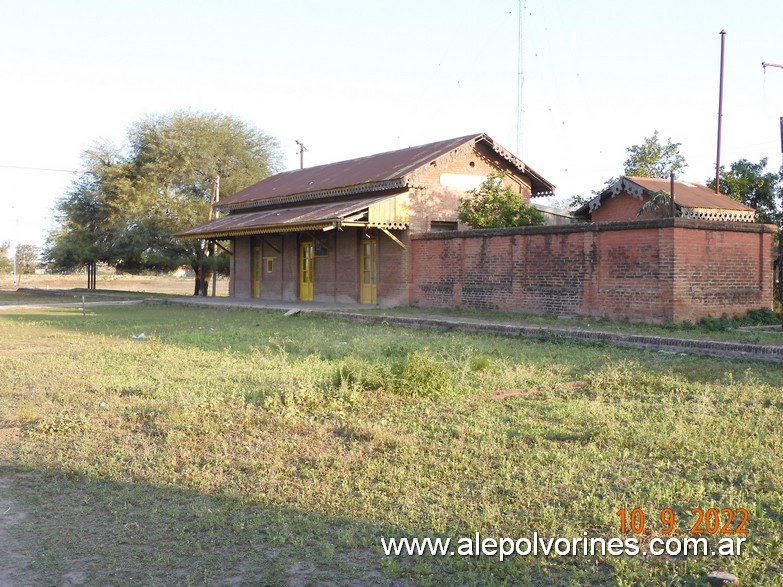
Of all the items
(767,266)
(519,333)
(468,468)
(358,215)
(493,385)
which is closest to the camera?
(468,468)

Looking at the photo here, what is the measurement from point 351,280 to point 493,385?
16.5 metres

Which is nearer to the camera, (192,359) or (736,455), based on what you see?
(736,455)

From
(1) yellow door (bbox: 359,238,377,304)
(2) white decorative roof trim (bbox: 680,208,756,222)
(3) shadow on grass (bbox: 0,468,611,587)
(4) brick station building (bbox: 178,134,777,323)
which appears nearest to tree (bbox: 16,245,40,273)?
A: (4) brick station building (bbox: 178,134,777,323)

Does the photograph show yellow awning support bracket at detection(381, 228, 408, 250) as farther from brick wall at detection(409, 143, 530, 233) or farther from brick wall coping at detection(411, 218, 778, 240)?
brick wall coping at detection(411, 218, 778, 240)

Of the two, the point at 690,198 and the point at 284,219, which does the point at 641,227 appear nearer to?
A: the point at 690,198

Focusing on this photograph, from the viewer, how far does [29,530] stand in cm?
434

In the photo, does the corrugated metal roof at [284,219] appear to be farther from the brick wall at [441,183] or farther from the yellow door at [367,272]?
the yellow door at [367,272]

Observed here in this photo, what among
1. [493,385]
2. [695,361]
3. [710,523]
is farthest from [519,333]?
[710,523]

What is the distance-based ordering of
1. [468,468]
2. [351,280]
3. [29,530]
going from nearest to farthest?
[29,530]
[468,468]
[351,280]

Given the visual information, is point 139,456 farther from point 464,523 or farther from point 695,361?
point 695,361

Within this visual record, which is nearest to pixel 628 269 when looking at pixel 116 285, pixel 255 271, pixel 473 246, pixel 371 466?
pixel 473 246

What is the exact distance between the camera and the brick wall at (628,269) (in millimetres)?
15273

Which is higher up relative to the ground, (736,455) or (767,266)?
(767,266)

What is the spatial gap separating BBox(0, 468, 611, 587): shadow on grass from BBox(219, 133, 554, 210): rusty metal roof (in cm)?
1843
